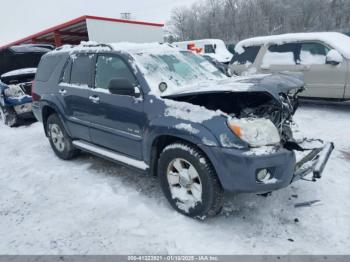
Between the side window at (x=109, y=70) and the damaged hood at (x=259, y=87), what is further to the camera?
the side window at (x=109, y=70)

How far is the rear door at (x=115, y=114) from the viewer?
11.4 ft

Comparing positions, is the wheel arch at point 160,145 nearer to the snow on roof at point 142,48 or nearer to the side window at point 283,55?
the snow on roof at point 142,48

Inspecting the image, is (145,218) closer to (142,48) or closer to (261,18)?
(142,48)

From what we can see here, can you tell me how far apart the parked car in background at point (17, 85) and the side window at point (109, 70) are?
4803mm

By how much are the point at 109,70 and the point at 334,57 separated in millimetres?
→ 5209

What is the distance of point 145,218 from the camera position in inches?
129

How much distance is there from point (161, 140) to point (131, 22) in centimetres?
1373

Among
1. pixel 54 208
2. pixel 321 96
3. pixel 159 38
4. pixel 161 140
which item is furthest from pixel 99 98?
pixel 159 38

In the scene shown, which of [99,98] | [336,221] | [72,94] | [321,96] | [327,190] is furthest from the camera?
[321,96]

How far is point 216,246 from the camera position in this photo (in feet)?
9.12

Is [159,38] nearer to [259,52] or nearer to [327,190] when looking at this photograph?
[259,52]

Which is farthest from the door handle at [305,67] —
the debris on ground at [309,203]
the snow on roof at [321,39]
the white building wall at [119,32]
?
the white building wall at [119,32]

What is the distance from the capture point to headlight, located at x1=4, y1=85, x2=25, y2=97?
7.93 metres

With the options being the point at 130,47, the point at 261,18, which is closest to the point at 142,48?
the point at 130,47
